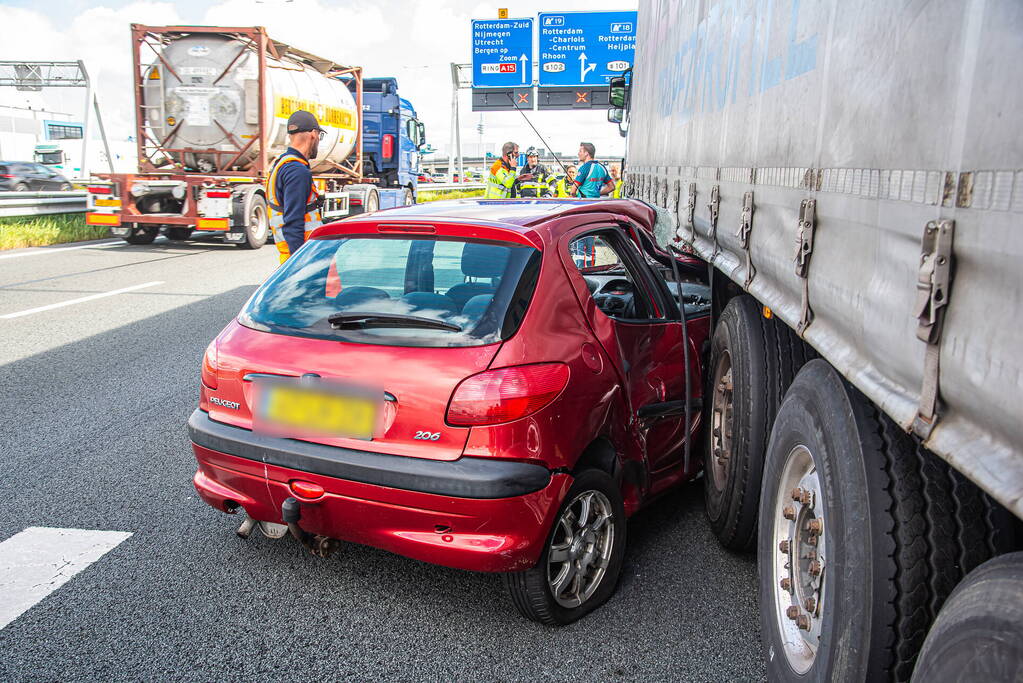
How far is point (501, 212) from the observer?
3580 millimetres

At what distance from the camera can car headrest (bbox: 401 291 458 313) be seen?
10.0 ft

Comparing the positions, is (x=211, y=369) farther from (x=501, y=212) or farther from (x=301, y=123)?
(x=301, y=123)

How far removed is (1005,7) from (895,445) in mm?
995

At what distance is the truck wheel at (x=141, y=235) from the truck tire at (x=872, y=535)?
15405 mm

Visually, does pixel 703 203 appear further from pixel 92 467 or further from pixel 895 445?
pixel 92 467

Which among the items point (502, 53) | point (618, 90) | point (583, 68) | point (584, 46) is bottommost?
point (618, 90)

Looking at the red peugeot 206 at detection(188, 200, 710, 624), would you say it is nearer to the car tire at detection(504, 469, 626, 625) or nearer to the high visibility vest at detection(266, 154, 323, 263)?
the car tire at detection(504, 469, 626, 625)

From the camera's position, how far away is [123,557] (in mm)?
3555

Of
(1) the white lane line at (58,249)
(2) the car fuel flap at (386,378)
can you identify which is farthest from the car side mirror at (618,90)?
(2) the car fuel flap at (386,378)

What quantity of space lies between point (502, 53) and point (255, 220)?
59.0 ft

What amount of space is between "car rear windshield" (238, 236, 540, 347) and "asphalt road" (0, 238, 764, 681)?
1036 millimetres

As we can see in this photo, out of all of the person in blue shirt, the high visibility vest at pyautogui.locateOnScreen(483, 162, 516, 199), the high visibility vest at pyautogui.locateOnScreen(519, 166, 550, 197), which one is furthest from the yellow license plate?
the high visibility vest at pyautogui.locateOnScreen(519, 166, 550, 197)

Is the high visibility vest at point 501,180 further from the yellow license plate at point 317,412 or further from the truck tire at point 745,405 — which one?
the yellow license plate at point 317,412

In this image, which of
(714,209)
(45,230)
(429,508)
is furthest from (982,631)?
(45,230)
